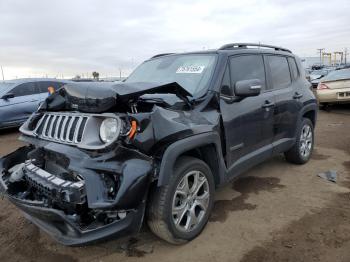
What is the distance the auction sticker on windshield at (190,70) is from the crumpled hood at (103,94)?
670 millimetres

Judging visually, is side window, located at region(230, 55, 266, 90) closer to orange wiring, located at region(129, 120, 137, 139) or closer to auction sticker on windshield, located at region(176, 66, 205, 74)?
auction sticker on windshield, located at region(176, 66, 205, 74)

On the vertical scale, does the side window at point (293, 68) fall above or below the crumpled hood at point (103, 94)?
above

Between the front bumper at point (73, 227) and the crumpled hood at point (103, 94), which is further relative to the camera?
the crumpled hood at point (103, 94)

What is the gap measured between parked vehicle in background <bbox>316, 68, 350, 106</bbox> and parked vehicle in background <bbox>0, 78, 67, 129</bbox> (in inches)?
348

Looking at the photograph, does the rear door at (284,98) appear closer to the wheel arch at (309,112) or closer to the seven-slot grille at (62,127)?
the wheel arch at (309,112)

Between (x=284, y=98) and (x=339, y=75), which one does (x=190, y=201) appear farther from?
(x=339, y=75)

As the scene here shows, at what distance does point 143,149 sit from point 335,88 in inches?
409

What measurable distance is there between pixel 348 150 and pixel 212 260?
4799 mm

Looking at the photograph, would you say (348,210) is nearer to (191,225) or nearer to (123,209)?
(191,225)

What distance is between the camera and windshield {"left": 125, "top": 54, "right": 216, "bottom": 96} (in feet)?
12.0

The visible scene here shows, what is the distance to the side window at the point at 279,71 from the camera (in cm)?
468

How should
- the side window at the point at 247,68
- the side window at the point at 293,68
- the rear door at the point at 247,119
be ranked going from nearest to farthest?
the rear door at the point at 247,119, the side window at the point at 247,68, the side window at the point at 293,68

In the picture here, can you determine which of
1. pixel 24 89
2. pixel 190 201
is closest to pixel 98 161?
pixel 190 201

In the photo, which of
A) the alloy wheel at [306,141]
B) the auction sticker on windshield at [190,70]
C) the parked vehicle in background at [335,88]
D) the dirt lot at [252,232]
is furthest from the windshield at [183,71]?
the parked vehicle in background at [335,88]
